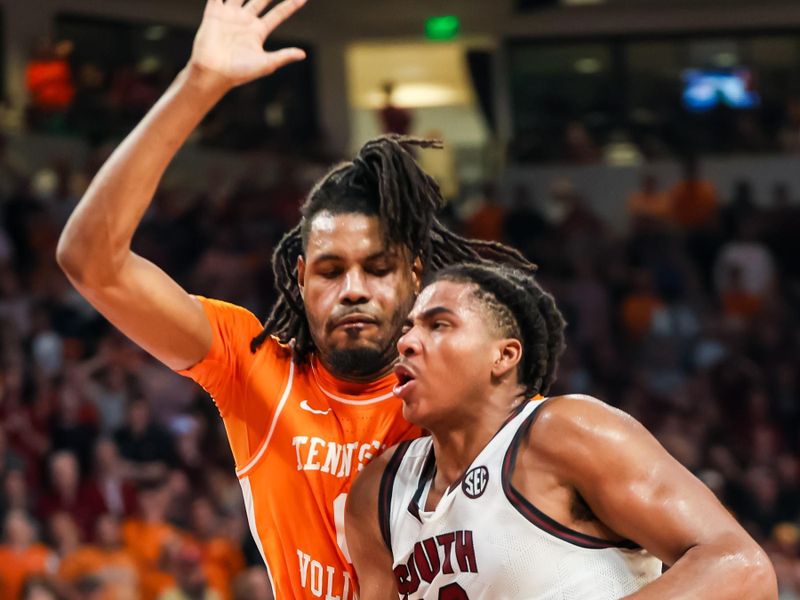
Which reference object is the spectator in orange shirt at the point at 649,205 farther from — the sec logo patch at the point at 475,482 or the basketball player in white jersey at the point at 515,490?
the sec logo patch at the point at 475,482

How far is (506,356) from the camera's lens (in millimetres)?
3271

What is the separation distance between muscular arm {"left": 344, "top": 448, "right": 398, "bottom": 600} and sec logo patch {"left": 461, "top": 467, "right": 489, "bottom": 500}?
0.31 metres

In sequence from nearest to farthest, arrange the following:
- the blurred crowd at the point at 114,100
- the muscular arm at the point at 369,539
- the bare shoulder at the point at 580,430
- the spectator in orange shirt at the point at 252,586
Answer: the bare shoulder at the point at 580,430 → the muscular arm at the point at 369,539 → the spectator in orange shirt at the point at 252,586 → the blurred crowd at the point at 114,100

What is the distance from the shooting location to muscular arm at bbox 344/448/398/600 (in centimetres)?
→ 337

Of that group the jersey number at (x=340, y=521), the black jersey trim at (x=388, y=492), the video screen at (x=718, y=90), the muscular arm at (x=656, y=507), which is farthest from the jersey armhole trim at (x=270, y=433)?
the video screen at (x=718, y=90)

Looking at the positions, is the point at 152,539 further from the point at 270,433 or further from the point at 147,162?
the point at 147,162

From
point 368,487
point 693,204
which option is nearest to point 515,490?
point 368,487

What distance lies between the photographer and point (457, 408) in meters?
3.24

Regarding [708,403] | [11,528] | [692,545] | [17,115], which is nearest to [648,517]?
[692,545]

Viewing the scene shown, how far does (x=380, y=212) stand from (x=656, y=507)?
111 cm

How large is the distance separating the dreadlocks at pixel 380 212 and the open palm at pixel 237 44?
0.52 metres

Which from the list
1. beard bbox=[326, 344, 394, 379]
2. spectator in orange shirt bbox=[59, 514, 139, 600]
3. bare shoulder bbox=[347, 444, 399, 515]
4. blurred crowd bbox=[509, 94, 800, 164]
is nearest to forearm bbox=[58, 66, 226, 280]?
beard bbox=[326, 344, 394, 379]

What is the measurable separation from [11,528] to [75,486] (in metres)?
0.75

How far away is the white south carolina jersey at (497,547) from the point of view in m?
2.99
